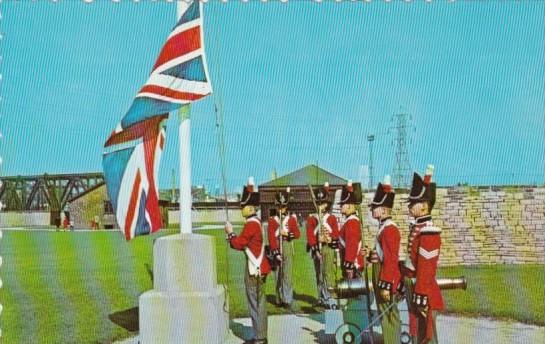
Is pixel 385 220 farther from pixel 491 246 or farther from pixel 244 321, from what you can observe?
pixel 491 246

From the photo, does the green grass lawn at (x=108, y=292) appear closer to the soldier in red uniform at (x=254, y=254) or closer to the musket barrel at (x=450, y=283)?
the soldier in red uniform at (x=254, y=254)

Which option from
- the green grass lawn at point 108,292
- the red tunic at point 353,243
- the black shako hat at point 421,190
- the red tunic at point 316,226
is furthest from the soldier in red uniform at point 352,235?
the red tunic at point 316,226

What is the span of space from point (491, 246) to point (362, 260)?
5685mm

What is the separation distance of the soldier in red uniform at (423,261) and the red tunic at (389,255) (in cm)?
11

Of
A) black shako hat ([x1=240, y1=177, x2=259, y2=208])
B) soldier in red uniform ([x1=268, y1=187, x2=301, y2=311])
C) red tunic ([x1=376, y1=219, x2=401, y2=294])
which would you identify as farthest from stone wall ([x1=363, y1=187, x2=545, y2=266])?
red tunic ([x1=376, y1=219, x2=401, y2=294])

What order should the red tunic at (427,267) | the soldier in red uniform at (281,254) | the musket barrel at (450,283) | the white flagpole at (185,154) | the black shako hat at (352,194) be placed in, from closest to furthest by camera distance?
the red tunic at (427,267) → the musket barrel at (450,283) → the white flagpole at (185,154) → the black shako hat at (352,194) → the soldier in red uniform at (281,254)

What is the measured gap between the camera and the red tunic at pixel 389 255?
5.21m

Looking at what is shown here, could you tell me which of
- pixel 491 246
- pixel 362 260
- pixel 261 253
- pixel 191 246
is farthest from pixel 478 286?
pixel 191 246

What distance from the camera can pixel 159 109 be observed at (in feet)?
17.8

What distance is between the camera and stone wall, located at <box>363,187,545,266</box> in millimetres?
11375

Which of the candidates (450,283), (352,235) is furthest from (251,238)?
(450,283)

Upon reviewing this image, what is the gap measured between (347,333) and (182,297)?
139cm

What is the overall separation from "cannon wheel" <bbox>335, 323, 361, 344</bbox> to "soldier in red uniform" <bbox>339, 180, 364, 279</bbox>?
536 mm

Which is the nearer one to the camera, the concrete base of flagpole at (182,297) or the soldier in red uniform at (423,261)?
the soldier in red uniform at (423,261)
